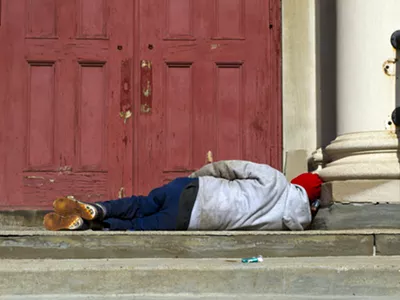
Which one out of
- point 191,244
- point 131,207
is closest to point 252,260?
point 191,244

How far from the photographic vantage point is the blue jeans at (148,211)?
4699 millimetres

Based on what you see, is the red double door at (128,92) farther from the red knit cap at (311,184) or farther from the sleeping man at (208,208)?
the sleeping man at (208,208)

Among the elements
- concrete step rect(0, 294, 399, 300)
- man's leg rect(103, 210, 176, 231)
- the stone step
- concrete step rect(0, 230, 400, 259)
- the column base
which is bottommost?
concrete step rect(0, 294, 399, 300)

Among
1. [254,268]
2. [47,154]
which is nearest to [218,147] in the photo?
[47,154]

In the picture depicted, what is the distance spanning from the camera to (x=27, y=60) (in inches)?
245

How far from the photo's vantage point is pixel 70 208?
4.47 meters

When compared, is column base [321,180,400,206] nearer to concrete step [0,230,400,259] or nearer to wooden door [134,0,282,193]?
concrete step [0,230,400,259]

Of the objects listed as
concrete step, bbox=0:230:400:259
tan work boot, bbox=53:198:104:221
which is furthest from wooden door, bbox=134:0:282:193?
concrete step, bbox=0:230:400:259

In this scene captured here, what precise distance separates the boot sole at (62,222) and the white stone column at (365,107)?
1807 millimetres

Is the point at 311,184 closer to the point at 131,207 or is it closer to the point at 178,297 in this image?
the point at 131,207

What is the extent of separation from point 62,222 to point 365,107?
2.37 metres

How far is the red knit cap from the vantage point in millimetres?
5238

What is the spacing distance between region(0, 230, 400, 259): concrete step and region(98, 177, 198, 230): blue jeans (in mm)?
431

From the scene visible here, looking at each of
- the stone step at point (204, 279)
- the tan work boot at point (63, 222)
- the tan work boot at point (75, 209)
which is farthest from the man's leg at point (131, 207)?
the stone step at point (204, 279)
